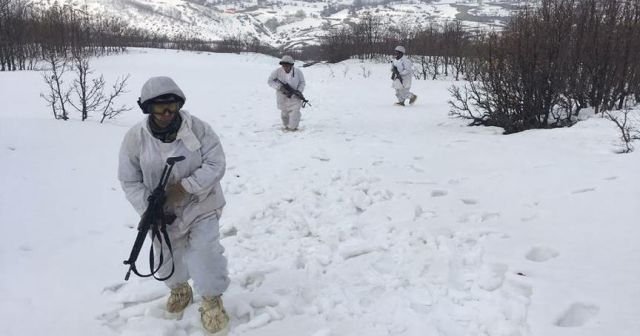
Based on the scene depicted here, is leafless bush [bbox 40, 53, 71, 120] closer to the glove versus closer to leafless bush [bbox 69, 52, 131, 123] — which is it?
leafless bush [bbox 69, 52, 131, 123]

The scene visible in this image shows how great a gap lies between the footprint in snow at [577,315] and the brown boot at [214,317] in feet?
6.15

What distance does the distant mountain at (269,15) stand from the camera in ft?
343

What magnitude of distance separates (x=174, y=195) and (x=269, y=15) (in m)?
157

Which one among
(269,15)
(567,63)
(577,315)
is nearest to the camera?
(577,315)

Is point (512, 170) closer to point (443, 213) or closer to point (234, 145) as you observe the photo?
point (443, 213)

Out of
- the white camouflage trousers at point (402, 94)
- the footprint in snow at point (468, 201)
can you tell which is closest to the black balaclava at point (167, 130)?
the footprint in snow at point (468, 201)

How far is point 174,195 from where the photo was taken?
2.60 m

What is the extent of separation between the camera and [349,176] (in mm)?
5828

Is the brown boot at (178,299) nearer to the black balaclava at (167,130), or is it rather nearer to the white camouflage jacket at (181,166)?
the white camouflage jacket at (181,166)

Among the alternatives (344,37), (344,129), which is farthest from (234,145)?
(344,37)

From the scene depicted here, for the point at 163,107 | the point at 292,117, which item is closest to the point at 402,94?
the point at 292,117

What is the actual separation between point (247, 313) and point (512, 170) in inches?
147

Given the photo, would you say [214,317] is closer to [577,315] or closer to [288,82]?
[577,315]

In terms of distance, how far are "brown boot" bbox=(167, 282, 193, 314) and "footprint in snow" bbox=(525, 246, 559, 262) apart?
2388 millimetres
